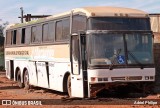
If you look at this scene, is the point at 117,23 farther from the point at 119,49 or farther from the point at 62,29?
the point at 62,29

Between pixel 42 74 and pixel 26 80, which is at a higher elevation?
pixel 42 74

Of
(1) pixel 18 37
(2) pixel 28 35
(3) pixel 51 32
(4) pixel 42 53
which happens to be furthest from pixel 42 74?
(1) pixel 18 37

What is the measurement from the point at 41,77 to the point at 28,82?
9.14 ft

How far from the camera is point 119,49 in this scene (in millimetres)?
14828

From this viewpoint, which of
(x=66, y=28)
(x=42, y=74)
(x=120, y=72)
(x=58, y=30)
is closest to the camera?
(x=120, y=72)

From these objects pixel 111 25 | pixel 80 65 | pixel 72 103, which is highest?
pixel 111 25

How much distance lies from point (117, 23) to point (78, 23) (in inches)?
59.3

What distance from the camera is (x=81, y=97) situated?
15305mm

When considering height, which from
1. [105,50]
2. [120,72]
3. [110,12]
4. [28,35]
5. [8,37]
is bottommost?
[120,72]

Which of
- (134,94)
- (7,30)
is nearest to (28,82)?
(7,30)

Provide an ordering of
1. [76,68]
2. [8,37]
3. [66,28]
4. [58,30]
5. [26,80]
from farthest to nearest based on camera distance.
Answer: [8,37] → [26,80] → [58,30] → [66,28] → [76,68]

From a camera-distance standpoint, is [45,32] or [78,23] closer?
[78,23]

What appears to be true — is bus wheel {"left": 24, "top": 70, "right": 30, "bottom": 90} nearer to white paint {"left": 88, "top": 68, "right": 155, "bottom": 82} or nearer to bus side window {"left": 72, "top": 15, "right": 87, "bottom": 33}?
bus side window {"left": 72, "top": 15, "right": 87, "bottom": 33}

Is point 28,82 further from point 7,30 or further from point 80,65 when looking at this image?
point 80,65
